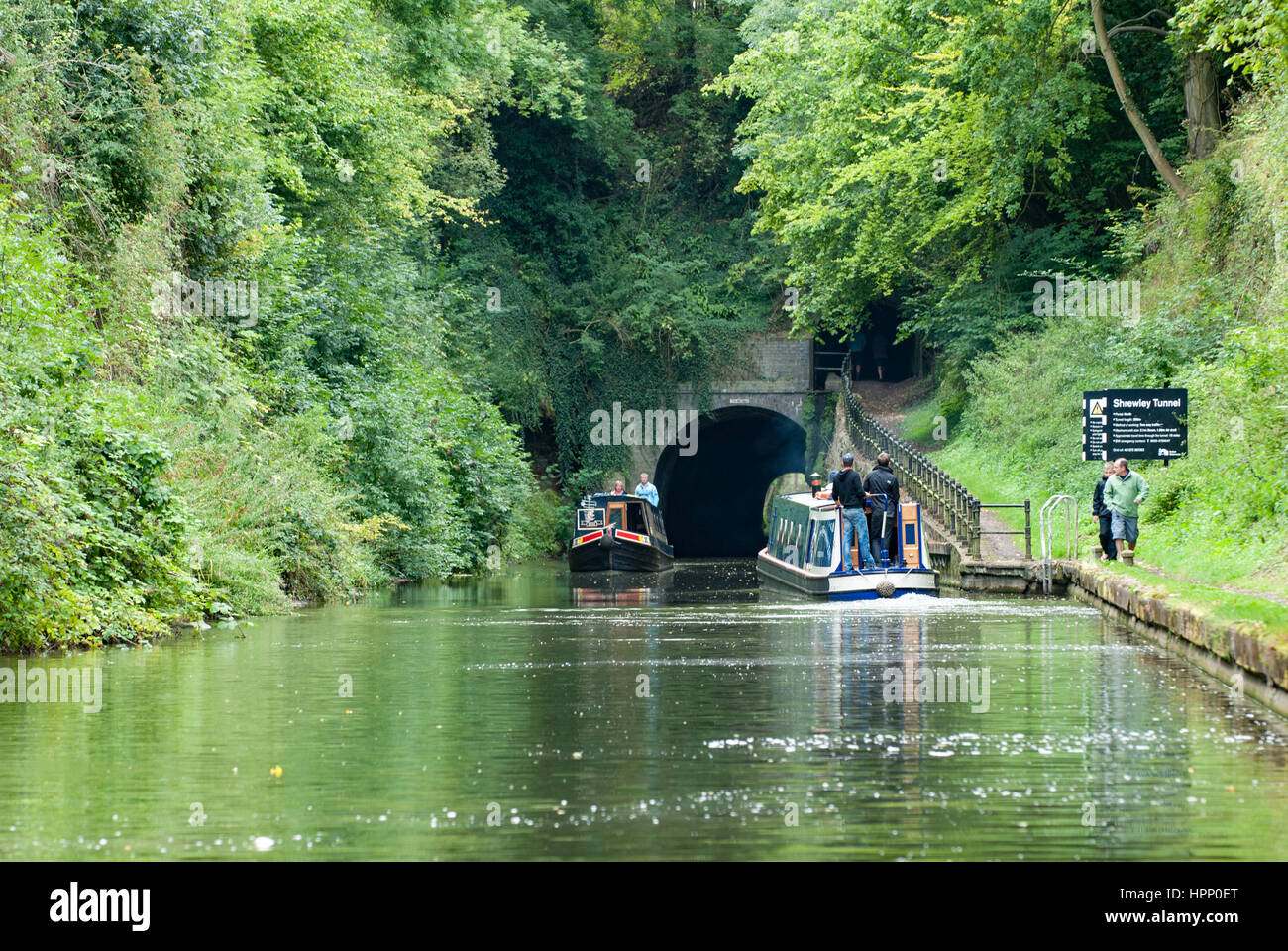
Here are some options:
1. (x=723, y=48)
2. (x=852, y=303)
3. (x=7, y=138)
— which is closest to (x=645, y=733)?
(x=7, y=138)

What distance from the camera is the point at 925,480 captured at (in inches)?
1212

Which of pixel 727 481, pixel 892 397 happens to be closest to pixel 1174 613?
pixel 892 397

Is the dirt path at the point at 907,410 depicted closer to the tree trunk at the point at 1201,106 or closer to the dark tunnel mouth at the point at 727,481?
the dark tunnel mouth at the point at 727,481

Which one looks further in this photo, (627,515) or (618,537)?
(627,515)

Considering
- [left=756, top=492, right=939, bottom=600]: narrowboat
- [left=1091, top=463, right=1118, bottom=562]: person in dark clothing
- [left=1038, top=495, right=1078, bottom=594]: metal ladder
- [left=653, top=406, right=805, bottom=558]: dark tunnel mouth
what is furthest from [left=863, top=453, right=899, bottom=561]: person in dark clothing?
[left=653, top=406, right=805, bottom=558]: dark tunnel mouth

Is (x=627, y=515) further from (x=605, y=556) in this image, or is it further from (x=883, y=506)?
(x=883, y=506)

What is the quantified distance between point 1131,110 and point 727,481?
2803 cm

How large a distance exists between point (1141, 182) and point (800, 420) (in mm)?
13791

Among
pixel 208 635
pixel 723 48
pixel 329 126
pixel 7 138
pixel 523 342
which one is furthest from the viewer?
pixel 723 48

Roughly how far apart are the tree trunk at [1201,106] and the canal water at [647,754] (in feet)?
60.2

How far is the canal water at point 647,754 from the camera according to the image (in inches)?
237

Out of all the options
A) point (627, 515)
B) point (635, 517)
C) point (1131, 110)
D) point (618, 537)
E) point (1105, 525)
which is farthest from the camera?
point (635, 517)

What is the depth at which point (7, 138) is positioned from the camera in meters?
17.3
